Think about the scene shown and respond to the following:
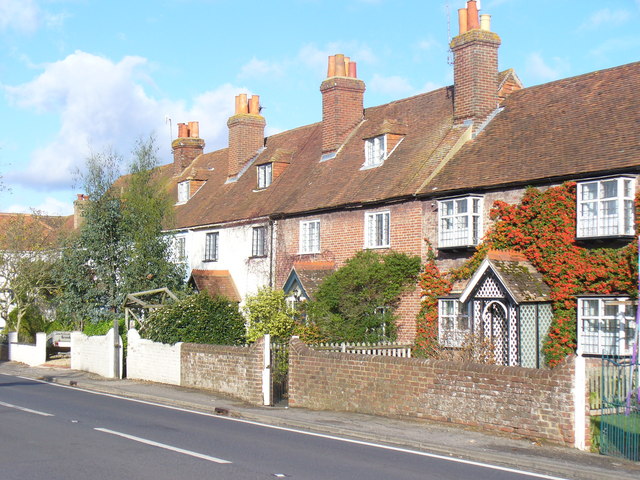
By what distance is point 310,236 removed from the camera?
29.1m

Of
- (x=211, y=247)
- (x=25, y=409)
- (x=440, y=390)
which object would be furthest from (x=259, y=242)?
(x=440, y=390)

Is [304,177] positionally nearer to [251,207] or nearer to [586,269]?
[251,207]

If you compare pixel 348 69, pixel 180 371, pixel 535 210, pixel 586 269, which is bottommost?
pixel 180 371

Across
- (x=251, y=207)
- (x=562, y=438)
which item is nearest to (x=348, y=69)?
(x=251, y=207)

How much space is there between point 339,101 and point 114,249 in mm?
10270

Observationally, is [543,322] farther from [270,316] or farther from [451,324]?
[270,316]

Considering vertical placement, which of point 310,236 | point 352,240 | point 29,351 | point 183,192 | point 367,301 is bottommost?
point 29,351

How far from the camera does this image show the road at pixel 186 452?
10148 mm

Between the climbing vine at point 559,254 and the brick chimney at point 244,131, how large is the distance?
1817cm

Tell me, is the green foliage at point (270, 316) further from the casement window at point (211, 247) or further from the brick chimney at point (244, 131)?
the brick chimney at point (244, 131)

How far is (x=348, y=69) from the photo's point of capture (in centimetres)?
3161

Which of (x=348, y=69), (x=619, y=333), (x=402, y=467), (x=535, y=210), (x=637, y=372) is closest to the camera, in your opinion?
(x=402, y=467)

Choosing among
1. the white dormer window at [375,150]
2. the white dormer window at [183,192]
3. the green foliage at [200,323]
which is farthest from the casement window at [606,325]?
the white dormer window at [183,192]

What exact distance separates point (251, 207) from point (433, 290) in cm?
1180
